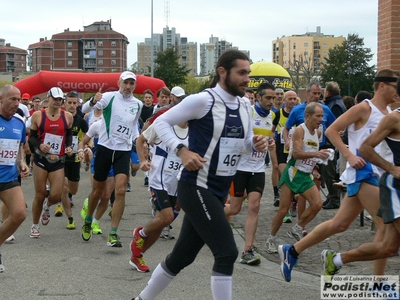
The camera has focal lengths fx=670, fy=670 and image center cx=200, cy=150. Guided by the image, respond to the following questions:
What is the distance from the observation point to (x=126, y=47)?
177750 mm

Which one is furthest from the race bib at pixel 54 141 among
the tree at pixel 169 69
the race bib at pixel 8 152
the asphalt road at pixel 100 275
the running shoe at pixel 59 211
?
the tree at pixel 169 69

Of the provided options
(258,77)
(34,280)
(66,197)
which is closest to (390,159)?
(34,280)

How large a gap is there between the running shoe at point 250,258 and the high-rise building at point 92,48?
161944 millimetres

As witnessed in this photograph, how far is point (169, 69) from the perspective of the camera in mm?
65125

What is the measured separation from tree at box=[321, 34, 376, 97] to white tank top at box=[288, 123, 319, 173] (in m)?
66.2

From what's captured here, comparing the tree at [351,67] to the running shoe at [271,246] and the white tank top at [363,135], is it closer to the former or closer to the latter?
the running shoe at [271,246]

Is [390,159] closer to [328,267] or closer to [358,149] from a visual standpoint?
[358,149]

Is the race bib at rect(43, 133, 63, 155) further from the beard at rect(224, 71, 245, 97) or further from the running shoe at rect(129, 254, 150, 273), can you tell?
the beard at rect(224, 71, 245, 97)

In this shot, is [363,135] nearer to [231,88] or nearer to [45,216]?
[231,88]

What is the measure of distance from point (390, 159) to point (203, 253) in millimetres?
3622

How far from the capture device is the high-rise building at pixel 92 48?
168 metres

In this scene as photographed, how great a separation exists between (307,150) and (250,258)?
6.99 feet

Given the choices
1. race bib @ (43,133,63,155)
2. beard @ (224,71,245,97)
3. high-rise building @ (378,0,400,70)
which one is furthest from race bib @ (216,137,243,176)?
high-rise building @ (378,0,400,70)

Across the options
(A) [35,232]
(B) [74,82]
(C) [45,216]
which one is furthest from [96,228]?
(B) [74,82]
